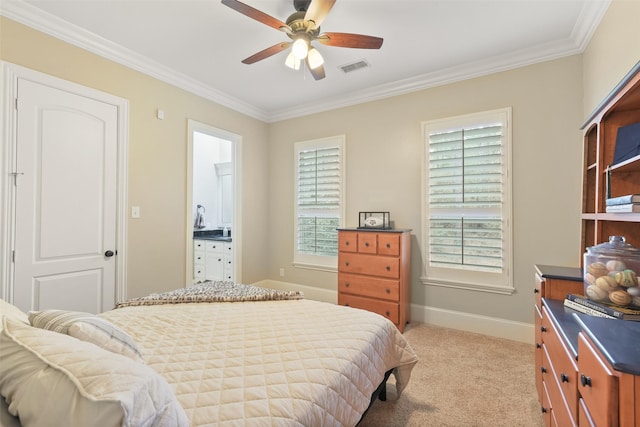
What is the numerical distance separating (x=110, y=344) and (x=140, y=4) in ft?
8.05

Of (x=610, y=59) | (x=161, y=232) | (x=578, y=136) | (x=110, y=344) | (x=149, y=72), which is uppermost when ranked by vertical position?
(x=149, y=72)

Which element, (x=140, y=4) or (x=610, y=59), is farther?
(x=140, y=4)

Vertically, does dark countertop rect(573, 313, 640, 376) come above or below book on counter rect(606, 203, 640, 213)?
below

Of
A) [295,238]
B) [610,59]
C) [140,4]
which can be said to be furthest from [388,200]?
[140,4]

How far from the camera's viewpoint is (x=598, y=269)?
1448 mm

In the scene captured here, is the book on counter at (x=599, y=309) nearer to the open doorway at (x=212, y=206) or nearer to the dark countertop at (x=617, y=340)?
the dark countertop at (x=617, y=340)

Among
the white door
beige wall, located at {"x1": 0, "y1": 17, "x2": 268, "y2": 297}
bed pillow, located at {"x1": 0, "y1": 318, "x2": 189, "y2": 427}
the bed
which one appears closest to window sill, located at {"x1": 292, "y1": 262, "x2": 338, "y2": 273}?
beige wall, located at {"x1": 0, "y1": 17, "x2": 268, "y2": 297}

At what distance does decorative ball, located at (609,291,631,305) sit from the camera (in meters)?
1.29

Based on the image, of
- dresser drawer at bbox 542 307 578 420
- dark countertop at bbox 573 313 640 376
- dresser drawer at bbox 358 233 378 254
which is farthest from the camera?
dresser drawer at bbox 358 233 378 254

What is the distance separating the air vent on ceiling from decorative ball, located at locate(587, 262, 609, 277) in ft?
8.50

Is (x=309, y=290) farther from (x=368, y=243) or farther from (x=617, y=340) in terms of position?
(x=617, y=340)

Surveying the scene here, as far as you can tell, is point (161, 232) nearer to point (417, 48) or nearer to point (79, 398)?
point (79, 398)

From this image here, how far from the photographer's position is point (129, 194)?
292cm

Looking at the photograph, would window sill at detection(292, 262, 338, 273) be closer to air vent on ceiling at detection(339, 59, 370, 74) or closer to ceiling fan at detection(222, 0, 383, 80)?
air vent on ceiling at detection(339, 59, 370, 74)
